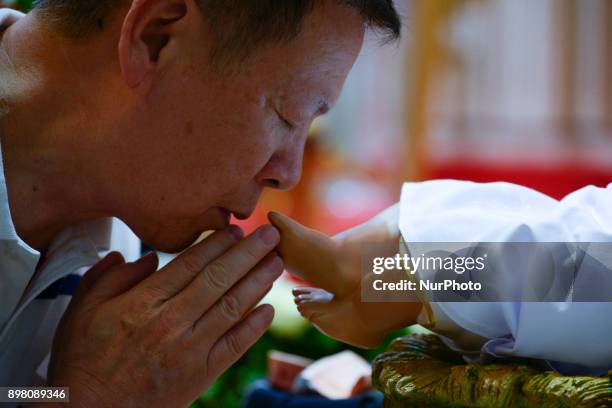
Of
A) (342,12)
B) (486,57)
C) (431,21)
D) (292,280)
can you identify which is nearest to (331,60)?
(342,12)

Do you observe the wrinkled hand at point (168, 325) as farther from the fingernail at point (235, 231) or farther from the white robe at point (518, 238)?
the white robe at point (518, 238)

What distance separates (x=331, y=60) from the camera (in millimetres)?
694

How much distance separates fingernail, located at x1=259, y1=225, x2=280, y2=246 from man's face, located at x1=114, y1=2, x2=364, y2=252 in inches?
1.3

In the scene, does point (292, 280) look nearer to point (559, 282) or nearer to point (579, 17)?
point (559, 282)

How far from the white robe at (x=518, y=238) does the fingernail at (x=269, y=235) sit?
122 millimetres

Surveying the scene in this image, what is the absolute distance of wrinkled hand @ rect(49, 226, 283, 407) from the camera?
2.26 feet

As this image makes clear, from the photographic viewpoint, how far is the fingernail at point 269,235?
0.73 metres

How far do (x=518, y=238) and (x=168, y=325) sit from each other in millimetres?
312

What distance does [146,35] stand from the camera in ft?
2.23

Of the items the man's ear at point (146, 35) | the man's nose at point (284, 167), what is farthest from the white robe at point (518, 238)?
the man's ear at point (146, 35)

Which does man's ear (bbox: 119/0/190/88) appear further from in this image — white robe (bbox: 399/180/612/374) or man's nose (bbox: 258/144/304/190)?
white robe (bbox: 399/180/612/374)

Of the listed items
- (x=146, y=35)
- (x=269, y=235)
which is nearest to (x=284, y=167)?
(x=269, y=235)

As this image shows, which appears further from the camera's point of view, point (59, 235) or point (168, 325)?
point (59, 235)

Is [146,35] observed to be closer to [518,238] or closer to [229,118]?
[229,118]
